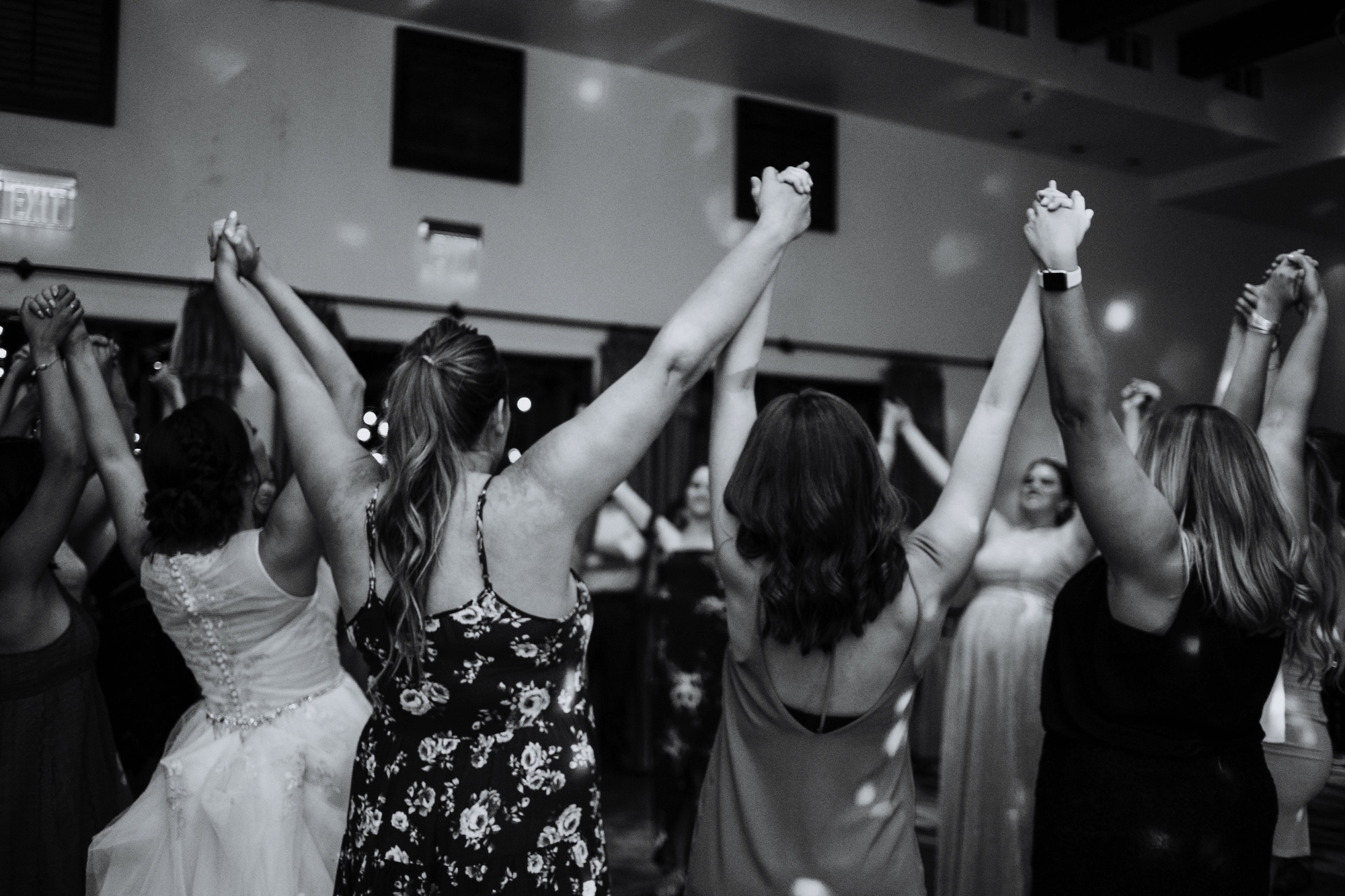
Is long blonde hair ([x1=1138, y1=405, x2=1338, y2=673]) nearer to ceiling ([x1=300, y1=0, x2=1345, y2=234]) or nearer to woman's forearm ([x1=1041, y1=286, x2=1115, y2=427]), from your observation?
woman's forearm ([x1=1041, y1=286, x2=1115, y2=427])

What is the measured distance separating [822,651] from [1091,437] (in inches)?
17.5

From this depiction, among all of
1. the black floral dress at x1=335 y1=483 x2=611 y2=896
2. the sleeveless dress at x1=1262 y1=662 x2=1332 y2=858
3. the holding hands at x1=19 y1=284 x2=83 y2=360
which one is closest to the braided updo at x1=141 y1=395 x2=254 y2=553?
the holding hands at x1=19 y1=284 x2=83 y2=360

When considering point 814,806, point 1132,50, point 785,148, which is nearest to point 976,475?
point 814,806

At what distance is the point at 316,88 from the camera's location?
→ 5129 mm

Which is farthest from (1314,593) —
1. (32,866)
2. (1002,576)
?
(32,866)

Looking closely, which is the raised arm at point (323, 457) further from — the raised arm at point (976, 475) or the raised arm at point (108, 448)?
the raised arm at point (976, 475)

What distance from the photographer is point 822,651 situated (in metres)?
1.41

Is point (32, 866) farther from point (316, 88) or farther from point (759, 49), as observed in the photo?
point (759, 49)

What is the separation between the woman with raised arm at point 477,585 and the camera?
1.36 m

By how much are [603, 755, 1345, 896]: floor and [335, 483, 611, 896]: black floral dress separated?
97.1 inches

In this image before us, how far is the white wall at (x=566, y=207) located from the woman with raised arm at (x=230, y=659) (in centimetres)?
318

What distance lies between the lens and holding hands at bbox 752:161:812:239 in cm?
146

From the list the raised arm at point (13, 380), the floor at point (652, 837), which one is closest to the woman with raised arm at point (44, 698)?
the raised arm at point (13, 380)

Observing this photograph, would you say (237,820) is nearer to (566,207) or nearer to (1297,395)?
(1297,395)
